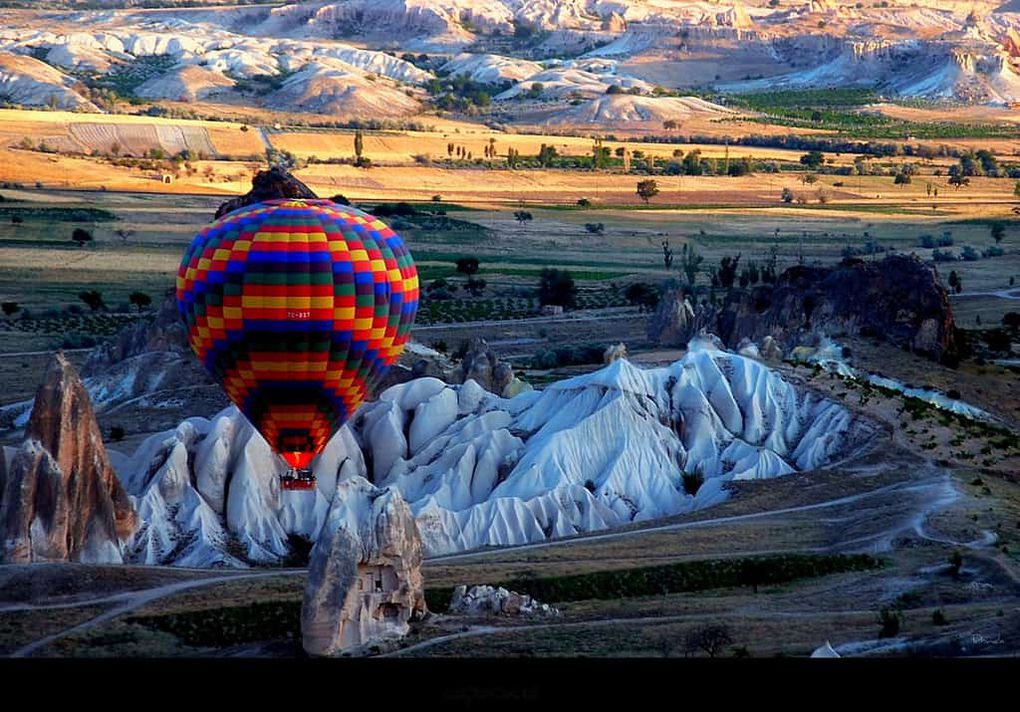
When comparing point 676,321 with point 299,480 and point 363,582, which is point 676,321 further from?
point 363,582

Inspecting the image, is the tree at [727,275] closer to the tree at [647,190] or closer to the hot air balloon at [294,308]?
the tree at [647,190]

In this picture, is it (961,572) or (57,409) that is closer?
(961,572)

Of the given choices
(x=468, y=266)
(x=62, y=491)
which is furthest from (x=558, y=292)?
(x=62, y=491)

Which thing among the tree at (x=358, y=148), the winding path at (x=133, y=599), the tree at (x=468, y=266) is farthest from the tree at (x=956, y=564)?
the tree at (x=358, y=148)

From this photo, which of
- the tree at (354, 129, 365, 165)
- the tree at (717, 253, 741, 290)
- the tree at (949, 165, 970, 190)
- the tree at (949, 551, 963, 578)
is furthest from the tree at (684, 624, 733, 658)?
the tree at (949, 165, 970, 190)

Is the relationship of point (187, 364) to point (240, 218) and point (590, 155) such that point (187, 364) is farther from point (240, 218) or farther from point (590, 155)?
point (590, 155)
